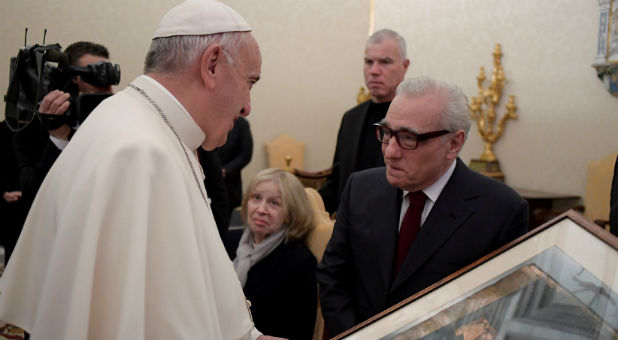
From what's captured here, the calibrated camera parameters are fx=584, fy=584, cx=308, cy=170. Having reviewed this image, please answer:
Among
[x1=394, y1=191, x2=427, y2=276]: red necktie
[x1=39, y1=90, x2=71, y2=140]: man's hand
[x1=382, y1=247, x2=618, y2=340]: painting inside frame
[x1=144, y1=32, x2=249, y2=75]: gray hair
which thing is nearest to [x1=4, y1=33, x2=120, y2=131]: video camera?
[x1=39, y1=90, x2=71, y2=140]: man's hand

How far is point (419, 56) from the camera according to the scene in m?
8.81

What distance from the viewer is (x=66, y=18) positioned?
7426 millimetres

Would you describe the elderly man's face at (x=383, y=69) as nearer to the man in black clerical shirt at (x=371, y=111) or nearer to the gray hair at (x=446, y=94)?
the man in black clerical shirt at (x=371, y=111)

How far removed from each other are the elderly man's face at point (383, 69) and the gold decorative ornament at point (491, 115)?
13.7 ft

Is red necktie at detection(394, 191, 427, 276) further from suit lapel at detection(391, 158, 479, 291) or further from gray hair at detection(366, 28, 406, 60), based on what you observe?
gray hair at detection(366, 28, 406, 60)

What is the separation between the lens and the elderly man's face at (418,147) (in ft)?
7.06

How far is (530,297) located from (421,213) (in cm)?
73

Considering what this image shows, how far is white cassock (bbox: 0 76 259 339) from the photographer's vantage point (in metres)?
1.29

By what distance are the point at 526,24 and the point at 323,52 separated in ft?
11.4

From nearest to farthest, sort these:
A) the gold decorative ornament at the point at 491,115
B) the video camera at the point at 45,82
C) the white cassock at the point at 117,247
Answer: the white cassock at the point at 117,247 < the video camera at the point at 45,82 < the gold decorative ornament at the point at 491,115

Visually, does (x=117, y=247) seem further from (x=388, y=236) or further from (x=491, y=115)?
(x=491, y=115)

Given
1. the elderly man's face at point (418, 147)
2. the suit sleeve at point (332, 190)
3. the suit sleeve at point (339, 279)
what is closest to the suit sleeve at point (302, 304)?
the suit sleeve at point (339, 279)

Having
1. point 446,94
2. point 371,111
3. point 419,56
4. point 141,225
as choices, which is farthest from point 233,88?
point 419,56

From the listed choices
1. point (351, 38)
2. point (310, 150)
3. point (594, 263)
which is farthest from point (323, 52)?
point (594, 263)
